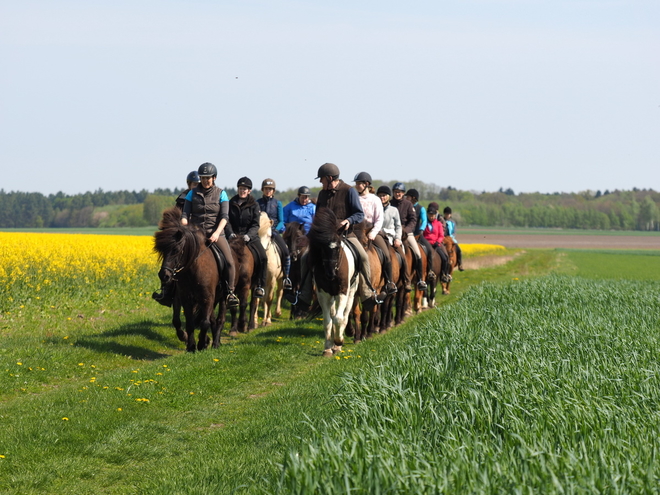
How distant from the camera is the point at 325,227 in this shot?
34.5ft

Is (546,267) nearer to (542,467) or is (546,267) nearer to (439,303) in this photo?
(439,303)

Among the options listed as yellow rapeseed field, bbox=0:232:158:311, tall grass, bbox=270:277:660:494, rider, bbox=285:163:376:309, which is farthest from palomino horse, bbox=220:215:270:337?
tall grass, bbox=270:277:660:494

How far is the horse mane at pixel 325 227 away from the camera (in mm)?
10516

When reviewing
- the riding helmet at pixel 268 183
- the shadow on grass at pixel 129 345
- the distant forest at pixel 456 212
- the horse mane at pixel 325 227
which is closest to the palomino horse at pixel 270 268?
the riding helmet at pixel 268 183

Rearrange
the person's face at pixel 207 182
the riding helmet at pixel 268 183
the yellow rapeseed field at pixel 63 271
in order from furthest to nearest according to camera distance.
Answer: the yellow rapeseed field at pixel 63 271 → the riding helmet at pixel 268 183 → the person's face at pixel 207 182

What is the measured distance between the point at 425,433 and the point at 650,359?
375cm

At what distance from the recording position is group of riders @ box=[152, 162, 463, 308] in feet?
36.3

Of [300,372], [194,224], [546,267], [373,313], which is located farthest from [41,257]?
[546,267]

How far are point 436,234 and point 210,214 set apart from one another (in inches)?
353

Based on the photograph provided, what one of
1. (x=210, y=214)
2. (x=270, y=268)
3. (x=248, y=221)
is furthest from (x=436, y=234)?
(x=210, y=214)

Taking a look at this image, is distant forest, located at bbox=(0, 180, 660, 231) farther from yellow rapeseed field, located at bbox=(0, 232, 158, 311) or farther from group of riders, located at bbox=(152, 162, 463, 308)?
group of riders, located at bbox=(152, 162, 463, 308)

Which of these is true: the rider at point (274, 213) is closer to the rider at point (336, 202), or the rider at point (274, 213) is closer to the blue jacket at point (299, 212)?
the blue jacket at point (299, 212)

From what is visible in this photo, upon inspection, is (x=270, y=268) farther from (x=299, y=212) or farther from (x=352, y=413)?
(x=352, y=413)

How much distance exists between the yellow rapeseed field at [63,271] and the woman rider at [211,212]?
16.6 feet
